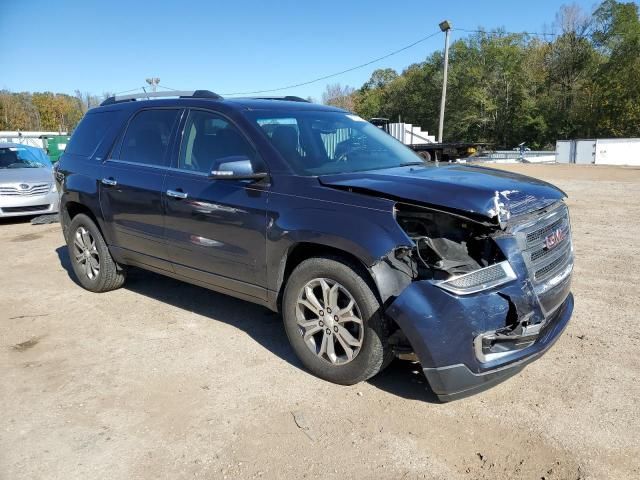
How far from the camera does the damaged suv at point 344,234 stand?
117 inches

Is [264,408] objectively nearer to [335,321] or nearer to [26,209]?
[335,321]

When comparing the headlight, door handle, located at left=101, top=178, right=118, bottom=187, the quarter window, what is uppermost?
the quarter window

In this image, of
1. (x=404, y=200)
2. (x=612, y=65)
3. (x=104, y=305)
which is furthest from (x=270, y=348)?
(x=612, y=65)

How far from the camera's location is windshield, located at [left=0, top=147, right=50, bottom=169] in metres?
11.6

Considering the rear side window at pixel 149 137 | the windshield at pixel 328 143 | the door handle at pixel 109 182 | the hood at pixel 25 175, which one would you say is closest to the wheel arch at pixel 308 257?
the windshield at pixel 328 143

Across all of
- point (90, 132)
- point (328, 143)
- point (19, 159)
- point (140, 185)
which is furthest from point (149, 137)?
point (19, 159)

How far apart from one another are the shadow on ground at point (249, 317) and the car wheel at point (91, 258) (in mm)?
345

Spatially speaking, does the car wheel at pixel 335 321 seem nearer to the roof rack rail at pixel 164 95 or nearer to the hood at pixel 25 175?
the roof rack rail at pixel 164 95

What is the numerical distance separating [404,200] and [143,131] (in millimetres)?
2923

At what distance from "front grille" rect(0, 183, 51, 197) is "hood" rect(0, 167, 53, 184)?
104 millimetres

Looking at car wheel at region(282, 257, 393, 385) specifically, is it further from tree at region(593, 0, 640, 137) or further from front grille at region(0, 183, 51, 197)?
tree at region(593, 0, 640, 137)

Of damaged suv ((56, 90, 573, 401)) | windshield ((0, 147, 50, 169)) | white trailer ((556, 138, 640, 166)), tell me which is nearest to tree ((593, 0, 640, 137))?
white trailer ((556, 138, 640, 166))

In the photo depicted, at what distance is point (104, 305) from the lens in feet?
17.5

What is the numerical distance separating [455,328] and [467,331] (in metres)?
0.07
